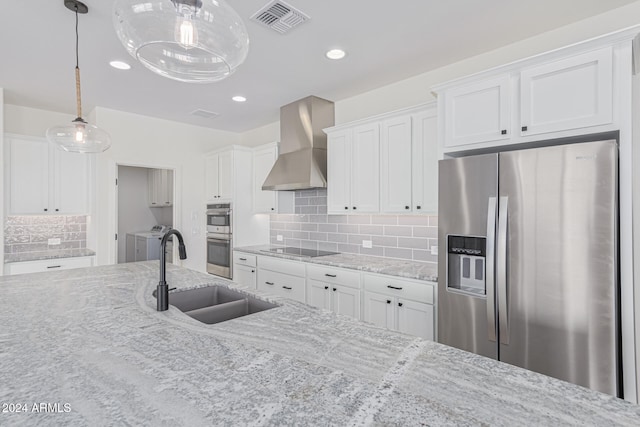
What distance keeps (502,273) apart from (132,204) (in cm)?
683

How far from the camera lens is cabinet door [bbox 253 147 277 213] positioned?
434 cm

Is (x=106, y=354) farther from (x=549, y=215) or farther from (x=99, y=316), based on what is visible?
(x=549, y=215)

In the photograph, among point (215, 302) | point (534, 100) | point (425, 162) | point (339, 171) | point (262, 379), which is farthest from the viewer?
point (339, 171)

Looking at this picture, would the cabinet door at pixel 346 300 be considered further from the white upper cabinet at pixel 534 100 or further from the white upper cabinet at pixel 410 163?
the white upper cabinet at pixel 534 100

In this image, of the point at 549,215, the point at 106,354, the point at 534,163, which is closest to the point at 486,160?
the point at 534,163

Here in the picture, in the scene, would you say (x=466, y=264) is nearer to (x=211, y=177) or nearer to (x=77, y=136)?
(x=77, y=136)

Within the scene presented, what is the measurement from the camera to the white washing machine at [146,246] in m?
5.45

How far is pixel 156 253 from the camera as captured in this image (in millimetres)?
5473

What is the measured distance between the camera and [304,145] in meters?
3.79

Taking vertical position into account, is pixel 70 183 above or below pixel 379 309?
A: above

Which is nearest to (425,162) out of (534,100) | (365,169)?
(365,169)

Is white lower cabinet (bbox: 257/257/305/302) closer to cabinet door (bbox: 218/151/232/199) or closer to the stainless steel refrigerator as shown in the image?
cabinet door (bbox: 218/151/232/199)

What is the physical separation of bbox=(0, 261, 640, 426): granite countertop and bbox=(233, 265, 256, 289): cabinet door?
2.65 meters

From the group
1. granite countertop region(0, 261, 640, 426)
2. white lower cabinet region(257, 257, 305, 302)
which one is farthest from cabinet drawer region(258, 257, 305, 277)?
granite countertop region(0, 261, 640, 426)
